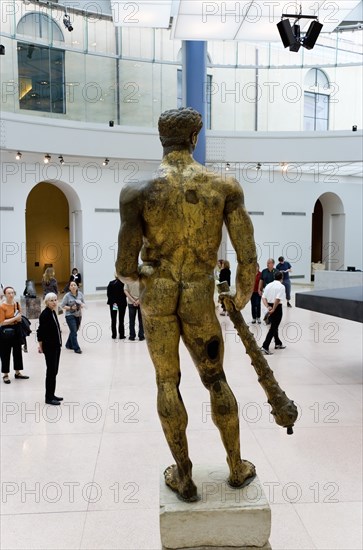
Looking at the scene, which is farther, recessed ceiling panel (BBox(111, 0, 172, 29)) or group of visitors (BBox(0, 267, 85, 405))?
recessed ceiling panel (BBox(111, 0, 172, 29))

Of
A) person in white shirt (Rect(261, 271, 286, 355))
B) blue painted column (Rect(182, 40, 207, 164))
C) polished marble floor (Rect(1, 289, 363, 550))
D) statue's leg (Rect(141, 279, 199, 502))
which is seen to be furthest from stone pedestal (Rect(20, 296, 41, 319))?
statue's leg (Rect(141, 279, 199, 502))

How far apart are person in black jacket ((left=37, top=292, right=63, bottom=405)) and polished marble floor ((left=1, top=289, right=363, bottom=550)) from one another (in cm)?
31

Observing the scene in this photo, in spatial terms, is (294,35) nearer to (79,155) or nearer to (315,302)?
(315,302)

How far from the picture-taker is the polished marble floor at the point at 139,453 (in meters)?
4.28

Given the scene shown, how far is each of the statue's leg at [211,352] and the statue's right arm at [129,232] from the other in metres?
0.34

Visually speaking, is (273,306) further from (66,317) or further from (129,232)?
(129,232)

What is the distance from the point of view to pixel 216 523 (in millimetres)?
2955

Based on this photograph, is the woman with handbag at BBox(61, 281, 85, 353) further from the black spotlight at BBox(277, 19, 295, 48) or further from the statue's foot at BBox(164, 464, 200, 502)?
the statue's foot at BBox(164, 464, 200, 502)

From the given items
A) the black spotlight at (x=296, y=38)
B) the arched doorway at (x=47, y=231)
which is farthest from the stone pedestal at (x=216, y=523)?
the arched doorway at (x=47, y=231)

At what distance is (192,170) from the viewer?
289 cm

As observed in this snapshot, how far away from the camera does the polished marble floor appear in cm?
Result: 428

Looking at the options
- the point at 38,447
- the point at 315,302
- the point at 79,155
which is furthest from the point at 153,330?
the point at 79,155

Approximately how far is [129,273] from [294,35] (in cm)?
1150

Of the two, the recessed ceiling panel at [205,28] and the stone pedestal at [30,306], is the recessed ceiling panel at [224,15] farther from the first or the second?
the stone pedestal at [30,306]
